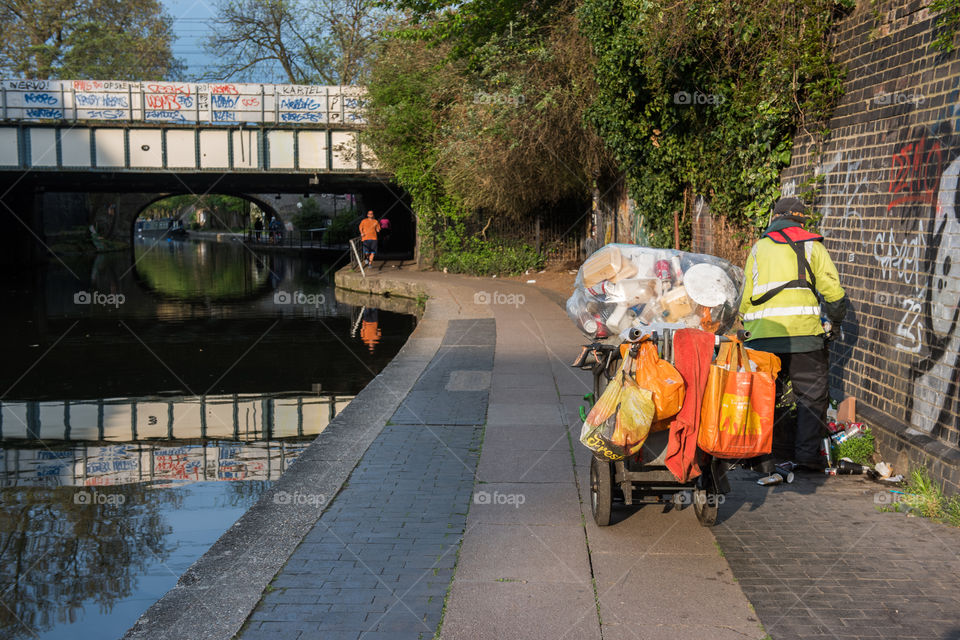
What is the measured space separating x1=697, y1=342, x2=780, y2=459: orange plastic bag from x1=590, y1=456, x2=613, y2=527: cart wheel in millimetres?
661

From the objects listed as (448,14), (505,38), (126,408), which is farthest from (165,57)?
(126,408)

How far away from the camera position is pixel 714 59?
11.0 m

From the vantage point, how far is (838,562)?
459cm

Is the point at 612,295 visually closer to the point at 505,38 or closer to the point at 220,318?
the point at 220,318

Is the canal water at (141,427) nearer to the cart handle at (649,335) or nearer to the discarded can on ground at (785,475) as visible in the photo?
the cart handle at (649,335)

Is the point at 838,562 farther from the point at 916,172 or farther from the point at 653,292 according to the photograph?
the point at 916,172

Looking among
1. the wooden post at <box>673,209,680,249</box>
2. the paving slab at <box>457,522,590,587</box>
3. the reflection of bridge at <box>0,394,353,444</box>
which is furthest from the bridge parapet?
the paving slab at <box>457,522,590,587</box>

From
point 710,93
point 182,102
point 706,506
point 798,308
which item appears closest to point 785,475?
point 798,308

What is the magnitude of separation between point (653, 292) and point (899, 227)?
7.90 feet

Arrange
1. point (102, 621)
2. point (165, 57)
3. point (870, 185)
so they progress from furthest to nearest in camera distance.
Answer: point (165, 57) → point (870, 185) → point (102, 621)

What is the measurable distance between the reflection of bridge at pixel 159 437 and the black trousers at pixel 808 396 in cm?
420

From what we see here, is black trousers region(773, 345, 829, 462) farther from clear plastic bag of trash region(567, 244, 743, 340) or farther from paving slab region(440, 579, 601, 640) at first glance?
paving slab region(440, 579, 601, 640)

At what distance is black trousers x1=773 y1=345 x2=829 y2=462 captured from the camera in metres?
6.16

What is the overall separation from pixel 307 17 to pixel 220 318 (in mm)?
30687
